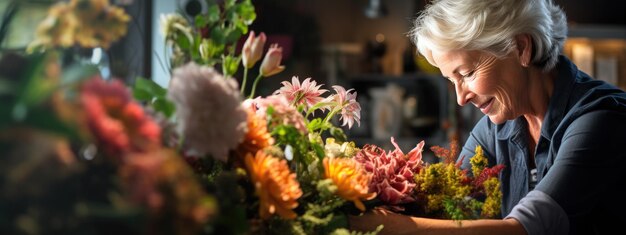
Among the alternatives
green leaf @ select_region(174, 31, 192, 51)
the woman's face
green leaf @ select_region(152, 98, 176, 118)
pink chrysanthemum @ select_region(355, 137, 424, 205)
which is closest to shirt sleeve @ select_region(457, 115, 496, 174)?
the woman's face

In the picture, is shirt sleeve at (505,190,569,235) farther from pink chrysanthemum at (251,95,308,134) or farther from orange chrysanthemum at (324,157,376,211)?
pink chrysanthemum at (251,95,308,134)

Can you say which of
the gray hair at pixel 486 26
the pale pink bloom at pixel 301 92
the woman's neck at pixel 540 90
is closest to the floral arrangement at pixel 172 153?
the pale pink bloom at pixel 301 92

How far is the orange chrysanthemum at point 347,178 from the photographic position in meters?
1.16

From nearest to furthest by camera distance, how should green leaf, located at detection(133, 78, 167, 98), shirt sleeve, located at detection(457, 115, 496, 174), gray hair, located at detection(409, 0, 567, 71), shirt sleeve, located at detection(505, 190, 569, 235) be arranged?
1. green leaf, located at detection(133, 78, 167, 98)
2. shirt sleeve, located at detection(505, 190, 569, 235)
3. gray hair, located at detection(409, 0, 567, 71)
4. shirt sleeve, located at detection(457, 115, 496, 174)

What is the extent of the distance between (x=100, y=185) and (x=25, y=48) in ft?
0.66

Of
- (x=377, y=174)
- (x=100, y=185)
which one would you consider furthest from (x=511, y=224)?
(x=100, y=185)

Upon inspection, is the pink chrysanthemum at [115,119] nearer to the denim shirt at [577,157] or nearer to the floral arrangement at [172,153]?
the floral arrangement at [172,153]

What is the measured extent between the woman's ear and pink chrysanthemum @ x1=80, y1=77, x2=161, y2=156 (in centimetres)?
122

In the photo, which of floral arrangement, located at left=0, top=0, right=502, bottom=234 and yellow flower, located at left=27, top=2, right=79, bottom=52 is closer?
floral arrangement, located at left=0, top=0, right=502, bottom=234

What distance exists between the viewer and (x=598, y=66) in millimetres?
5891

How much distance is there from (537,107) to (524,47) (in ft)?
0.52

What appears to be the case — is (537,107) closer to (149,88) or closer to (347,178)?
(347,178)

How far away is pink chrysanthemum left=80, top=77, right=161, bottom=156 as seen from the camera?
2.57 ft

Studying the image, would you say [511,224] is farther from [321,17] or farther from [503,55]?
[321,17]
